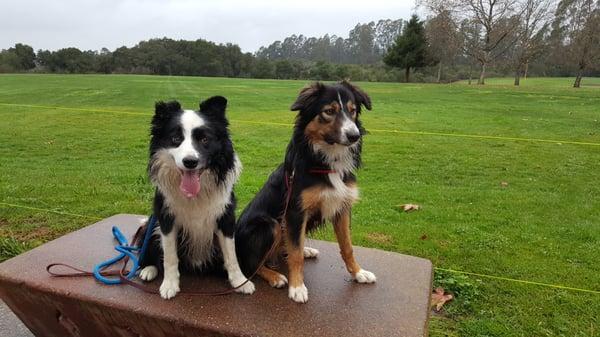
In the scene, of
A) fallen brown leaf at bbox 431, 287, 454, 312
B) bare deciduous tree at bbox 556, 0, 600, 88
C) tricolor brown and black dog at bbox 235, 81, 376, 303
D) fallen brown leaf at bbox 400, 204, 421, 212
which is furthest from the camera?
bare deciduous tree at bbox 556, 0, 600, 88

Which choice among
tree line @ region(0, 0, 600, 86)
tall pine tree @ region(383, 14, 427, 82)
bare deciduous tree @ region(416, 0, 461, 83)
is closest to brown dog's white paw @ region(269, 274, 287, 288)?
tree line @ region(0, 0, 600, 86)

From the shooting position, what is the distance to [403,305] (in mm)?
3027

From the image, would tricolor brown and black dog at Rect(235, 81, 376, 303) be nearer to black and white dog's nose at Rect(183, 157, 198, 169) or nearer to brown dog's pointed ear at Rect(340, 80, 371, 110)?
brown dog's pointed ear at Rect(340, 80, 371, 110)

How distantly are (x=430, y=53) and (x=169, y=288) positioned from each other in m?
50.3

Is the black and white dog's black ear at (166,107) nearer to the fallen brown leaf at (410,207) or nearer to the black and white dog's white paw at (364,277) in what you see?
the black and white dog's white paw at (364,277)

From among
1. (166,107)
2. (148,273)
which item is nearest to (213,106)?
(166,107)

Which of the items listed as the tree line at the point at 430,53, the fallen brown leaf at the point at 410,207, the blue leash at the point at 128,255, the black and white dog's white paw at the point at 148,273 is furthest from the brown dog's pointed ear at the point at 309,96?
the tree line at the point at 430,53

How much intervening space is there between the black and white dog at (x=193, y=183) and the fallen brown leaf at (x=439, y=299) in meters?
2.07

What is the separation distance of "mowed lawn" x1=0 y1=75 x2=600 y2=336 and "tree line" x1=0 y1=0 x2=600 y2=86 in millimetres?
22937

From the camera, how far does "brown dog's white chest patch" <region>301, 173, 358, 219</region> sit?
3.03m

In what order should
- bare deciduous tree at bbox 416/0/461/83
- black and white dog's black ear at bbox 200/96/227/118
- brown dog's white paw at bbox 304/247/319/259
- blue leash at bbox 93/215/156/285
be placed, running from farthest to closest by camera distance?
bare deciduous tree at bbox 416/0/461/83 → brown dog's white paw at bbox 304/247/319/259 → blue leash at bbox 93/215/156/285 → black and white dog's black ear at bbox 200/96/227/118

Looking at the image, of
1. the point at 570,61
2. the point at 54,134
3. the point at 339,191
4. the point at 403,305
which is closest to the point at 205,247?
the point at 339,191

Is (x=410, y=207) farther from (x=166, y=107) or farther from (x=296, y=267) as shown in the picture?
(x=166, y=107)

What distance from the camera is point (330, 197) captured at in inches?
121
